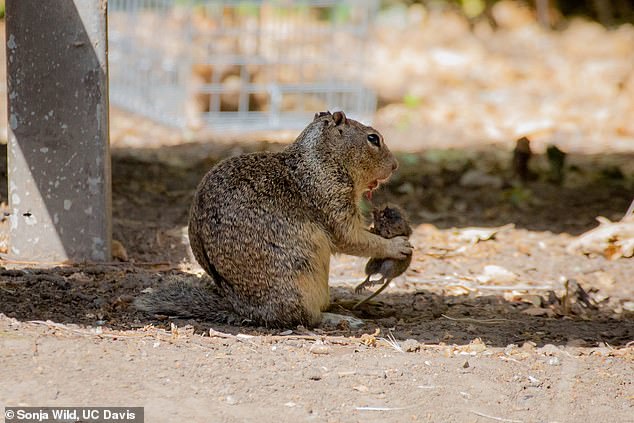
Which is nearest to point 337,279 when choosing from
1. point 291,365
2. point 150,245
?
point 150,245

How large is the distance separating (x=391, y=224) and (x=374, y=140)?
47cm

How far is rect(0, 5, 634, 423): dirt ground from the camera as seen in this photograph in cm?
349

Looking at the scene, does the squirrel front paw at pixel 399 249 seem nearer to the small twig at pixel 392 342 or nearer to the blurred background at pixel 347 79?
the small twig at pixel 392 342

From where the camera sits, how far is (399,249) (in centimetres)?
470

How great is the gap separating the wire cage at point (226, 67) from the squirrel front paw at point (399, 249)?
191 inches

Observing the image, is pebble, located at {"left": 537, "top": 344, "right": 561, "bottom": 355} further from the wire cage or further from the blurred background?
the wire cage

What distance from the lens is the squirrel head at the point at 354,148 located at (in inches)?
183

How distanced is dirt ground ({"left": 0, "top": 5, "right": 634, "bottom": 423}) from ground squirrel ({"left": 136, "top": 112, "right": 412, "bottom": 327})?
0.12m

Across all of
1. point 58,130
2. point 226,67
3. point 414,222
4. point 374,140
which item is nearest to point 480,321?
point 374,140

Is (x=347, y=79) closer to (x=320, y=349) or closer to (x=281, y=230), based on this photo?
(x=281, y=230)

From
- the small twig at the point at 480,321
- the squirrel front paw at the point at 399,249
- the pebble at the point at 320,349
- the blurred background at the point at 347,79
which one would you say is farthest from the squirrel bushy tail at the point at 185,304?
the blurred background at the point at 347,79

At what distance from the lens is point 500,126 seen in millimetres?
10008

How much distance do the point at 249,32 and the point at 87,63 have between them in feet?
14.3

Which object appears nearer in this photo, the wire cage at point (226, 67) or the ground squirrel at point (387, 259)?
the ground squirrel at point (387, 259)
